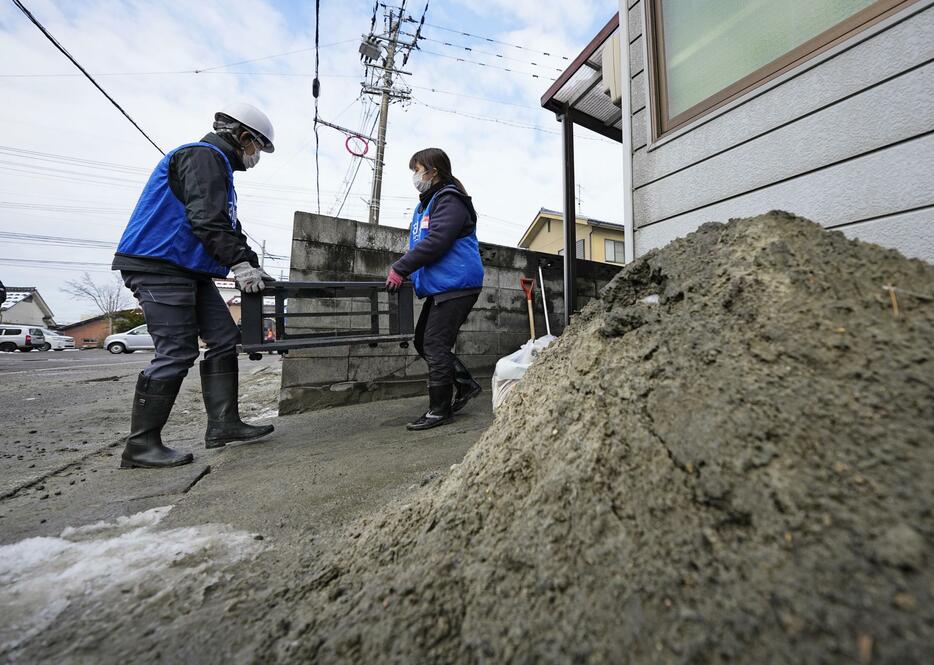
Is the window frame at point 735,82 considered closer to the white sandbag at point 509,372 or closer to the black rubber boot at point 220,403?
the white sandbag at point 509,372

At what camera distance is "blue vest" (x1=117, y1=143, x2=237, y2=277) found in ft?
5.95

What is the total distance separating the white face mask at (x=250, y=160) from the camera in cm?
223

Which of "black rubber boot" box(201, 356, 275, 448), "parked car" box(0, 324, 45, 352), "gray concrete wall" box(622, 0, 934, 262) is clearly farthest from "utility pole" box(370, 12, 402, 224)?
"parked car" box(0, 324, 45, 352)

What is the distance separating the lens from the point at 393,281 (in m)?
2.31

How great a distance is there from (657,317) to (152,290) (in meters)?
2.08

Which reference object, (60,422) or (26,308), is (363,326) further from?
(26,308)

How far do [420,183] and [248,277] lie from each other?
1166 mm

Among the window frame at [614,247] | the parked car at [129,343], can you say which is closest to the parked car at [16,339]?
the parked car at [129,343]

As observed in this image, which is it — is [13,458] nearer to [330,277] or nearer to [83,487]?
[83,487]

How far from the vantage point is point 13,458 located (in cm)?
199

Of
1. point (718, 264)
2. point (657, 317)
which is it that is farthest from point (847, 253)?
point (657, 317)

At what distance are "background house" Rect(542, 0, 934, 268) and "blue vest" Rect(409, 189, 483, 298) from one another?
2.89 feet

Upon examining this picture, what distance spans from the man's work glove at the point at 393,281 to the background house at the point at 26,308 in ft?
145

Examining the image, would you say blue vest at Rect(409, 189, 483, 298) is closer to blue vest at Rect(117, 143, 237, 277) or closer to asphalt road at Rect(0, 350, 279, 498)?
blue vest at Rect(117, 143, 237, 277)
